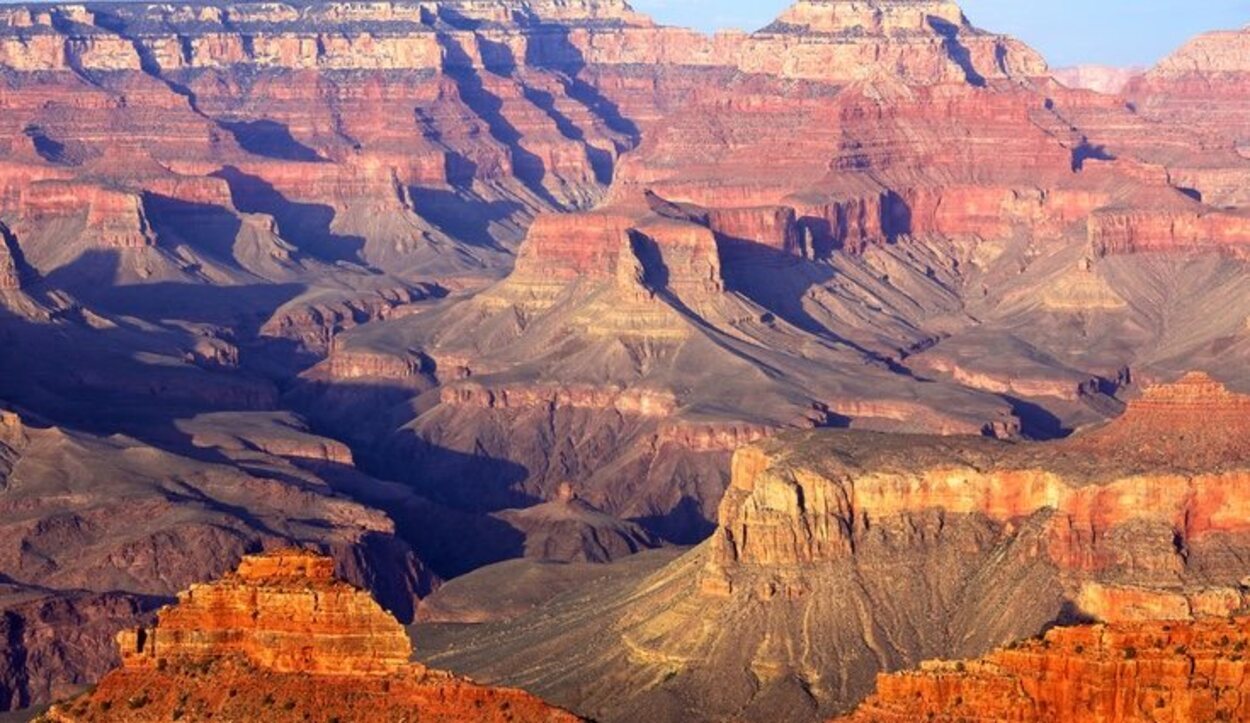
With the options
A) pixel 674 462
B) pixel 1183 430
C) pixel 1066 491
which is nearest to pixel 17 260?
pixel 674 462

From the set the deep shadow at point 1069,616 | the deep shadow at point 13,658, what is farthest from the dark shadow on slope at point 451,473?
the deep shadow at point 1069,616

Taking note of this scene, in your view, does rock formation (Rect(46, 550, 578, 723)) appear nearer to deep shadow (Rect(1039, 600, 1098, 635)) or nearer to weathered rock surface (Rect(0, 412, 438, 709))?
deep shadow (Rect(1039, 600, 1098, 635))

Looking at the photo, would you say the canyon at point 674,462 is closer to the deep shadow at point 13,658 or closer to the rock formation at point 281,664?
the deep shadow at point 13,658

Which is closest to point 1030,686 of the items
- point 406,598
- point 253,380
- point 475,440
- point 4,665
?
point 4,665

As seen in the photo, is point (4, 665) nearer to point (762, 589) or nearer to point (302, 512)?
point (302, 512)

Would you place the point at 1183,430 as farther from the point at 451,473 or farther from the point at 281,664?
the point at 451,473

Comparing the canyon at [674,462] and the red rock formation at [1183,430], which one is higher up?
the red rock formation at [1183,430]
